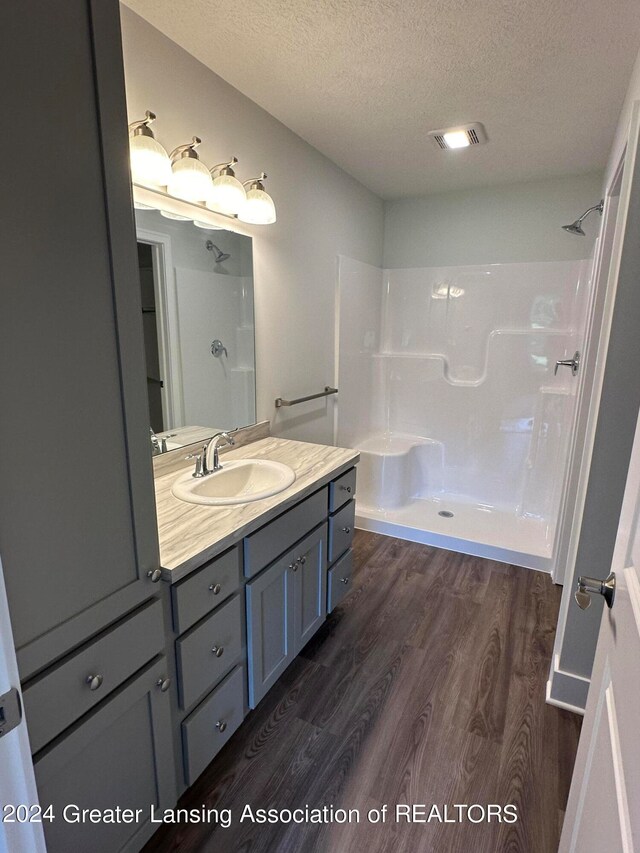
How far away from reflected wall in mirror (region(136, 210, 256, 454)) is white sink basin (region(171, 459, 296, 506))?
0.20 metres

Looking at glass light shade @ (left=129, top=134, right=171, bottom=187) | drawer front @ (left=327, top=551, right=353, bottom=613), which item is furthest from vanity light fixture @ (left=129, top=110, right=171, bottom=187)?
drawer front @ (left=327, top=551, right=353, bottom=613)

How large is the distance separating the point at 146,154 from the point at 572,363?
2456 millimetres

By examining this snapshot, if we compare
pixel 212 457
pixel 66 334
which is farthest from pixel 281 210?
pixel 66 334

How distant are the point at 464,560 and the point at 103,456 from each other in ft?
8.11

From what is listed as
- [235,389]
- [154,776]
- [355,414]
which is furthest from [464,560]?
[154,776]

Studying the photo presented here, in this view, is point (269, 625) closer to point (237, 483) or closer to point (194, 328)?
point (237, 483)

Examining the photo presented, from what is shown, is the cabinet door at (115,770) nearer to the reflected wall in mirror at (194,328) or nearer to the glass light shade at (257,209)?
the reflected wall in mirror at (194,328)

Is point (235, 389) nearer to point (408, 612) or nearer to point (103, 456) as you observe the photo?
point (103, 456)

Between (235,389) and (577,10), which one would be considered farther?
Result: (235,389)

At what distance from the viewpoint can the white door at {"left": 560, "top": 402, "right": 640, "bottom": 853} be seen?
0.58m

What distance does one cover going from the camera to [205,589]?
1.24 m

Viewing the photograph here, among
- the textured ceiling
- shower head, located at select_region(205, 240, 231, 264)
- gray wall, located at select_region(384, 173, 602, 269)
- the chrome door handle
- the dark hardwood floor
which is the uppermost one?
the textured ceiling

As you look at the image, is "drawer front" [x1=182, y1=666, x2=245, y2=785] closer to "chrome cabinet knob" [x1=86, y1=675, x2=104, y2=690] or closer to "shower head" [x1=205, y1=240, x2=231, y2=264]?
"chrome cabinet knob" [x1=86, y1=675, x2=104, y2=690]

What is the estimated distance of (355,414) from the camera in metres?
3.32
